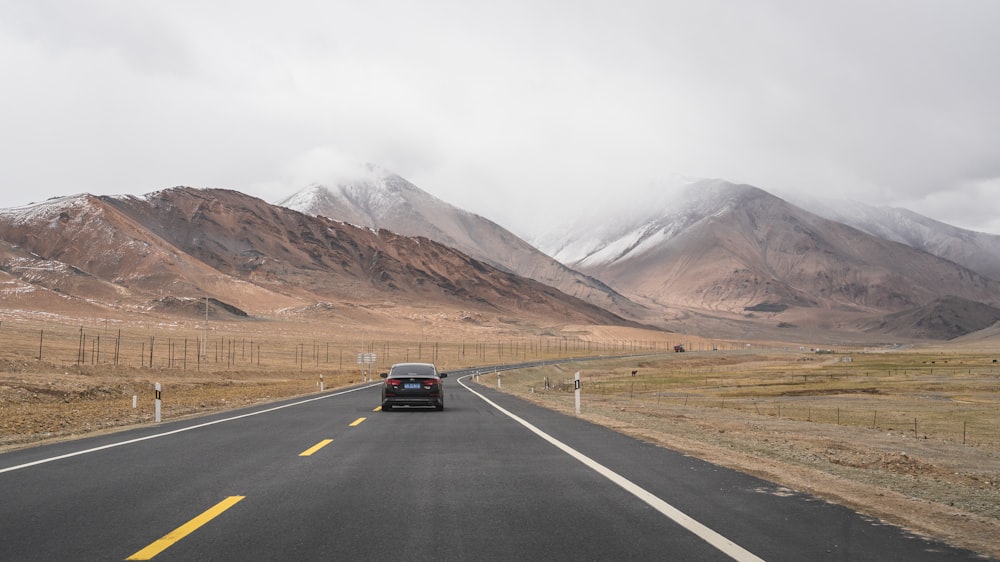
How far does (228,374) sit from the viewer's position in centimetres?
6688

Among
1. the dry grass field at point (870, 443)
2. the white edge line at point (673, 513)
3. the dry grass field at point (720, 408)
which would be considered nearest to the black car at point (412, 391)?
the dry grass field at point (870, 443)

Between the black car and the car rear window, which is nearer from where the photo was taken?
the black car

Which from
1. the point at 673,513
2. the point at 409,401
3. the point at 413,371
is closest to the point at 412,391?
the point at 409,401

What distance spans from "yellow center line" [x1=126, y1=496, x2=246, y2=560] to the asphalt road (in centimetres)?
3

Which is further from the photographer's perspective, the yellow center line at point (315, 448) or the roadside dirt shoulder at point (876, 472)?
the yellow center line at point (315, 448)

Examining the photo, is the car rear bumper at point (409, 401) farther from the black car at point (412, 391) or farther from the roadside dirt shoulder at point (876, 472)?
the roadside dirt shoulder at point (876, 472)

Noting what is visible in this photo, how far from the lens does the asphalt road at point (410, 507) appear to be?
255 inches

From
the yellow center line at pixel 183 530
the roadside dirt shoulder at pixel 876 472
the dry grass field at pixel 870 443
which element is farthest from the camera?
the dry grass field at pixel 870 443

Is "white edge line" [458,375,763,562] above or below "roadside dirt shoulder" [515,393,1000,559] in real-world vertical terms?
above

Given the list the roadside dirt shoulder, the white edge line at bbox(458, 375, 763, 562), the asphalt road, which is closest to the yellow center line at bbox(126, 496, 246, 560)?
the asphalt road

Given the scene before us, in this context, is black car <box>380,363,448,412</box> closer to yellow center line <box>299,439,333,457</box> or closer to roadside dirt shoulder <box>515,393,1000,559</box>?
roadside dirt shoulder <box>515,393,1000,559</box>

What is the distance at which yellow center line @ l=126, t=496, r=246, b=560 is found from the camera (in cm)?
633

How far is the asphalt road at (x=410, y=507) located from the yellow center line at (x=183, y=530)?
25 mm

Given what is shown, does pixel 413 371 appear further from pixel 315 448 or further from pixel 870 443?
pixel 870 443
